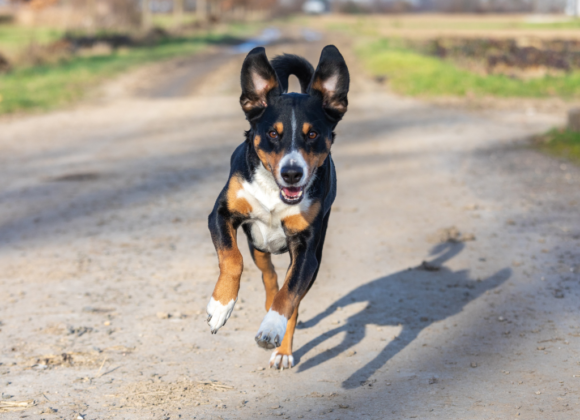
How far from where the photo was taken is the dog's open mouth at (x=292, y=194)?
13.6 ft

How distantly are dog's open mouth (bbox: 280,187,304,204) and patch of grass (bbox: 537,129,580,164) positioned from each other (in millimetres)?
8893

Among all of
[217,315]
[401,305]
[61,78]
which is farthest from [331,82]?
[61,78]

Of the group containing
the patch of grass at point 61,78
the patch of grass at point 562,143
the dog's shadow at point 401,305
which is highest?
the dog's shadow at point 401,305

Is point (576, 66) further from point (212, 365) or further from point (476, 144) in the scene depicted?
point (212, 365)

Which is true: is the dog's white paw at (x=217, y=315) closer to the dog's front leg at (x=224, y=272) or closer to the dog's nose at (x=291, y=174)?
the dog's front leg at (x=224, y=272)

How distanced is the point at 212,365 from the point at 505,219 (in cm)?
489

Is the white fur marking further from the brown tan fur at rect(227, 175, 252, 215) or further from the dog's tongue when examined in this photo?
the brown tan fur at rect(227, 175, 252, 215)

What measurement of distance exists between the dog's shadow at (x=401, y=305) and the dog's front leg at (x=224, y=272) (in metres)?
0.85

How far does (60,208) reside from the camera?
873 centimetres

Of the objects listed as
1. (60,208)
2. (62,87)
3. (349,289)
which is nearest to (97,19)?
(62,87)

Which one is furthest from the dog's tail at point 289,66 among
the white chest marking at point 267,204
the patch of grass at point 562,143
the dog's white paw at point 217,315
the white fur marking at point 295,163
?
the patch of grass at point 562,143

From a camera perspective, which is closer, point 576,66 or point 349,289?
point 349,289

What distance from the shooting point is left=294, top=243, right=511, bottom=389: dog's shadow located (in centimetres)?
495

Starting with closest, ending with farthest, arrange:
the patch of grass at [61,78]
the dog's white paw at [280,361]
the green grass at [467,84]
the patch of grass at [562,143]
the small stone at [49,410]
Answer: the small stone at [49,410] → the dog's white paw at [280,361] → the patch of grass at [562,143] → the patch of grass at [61,78] → the green grass at [467,84]
